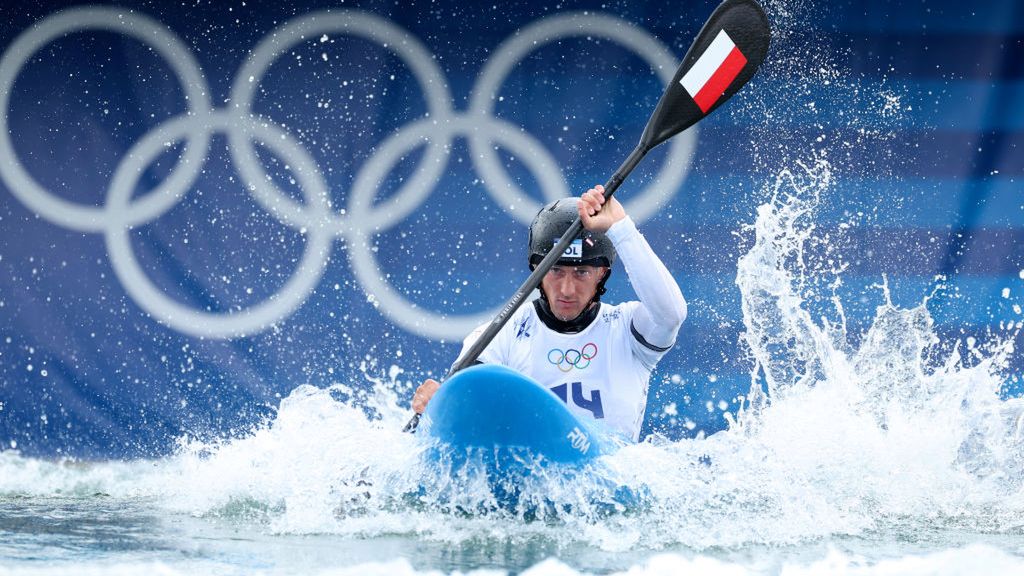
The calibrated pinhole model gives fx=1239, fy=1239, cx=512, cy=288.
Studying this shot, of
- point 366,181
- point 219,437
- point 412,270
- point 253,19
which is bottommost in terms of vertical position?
point 219,437

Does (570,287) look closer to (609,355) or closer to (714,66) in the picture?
(609,355)

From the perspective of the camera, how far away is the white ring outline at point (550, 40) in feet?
20.4

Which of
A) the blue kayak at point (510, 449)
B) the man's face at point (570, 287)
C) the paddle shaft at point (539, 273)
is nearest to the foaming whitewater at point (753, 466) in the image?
the blue kayak at point (510, 449)

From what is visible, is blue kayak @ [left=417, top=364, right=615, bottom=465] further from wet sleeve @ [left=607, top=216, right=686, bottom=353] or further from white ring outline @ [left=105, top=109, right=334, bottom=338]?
white ring outline @ [left=105, top=109, right=334, bottom=338]

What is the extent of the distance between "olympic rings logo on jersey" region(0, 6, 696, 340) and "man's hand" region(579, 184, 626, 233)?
2.14 metres

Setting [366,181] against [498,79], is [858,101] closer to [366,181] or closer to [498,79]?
[498,79]

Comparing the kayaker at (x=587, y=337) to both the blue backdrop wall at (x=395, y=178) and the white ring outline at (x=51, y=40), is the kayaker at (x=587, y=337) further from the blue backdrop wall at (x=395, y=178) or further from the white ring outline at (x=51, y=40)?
the white ring outline at (x=51, y=40)

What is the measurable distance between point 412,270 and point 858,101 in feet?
7.88

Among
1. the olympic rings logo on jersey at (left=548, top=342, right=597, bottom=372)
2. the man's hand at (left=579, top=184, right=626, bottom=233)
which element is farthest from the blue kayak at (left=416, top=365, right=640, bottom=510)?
the man's hand at (left=579, top=184, right=626, bottom=233)

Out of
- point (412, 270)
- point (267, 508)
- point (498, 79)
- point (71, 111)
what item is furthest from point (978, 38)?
point (71, 111)

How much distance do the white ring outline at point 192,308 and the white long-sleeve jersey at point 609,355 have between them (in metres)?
1.92

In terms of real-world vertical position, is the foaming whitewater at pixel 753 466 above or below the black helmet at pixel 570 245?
below

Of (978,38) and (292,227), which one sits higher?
(978,38)

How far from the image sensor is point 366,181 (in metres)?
6.31
